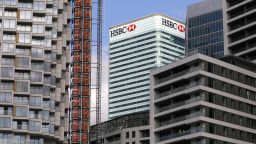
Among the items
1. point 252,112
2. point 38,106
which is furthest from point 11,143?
point 252,112

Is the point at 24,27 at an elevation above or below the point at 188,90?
above

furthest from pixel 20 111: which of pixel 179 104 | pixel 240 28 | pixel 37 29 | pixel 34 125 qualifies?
pixel 240 28

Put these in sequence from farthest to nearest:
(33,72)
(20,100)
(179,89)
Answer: (33,72), (20,100), (179,89)

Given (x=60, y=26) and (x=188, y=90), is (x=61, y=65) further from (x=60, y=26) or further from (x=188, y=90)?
(x=188, y=90)

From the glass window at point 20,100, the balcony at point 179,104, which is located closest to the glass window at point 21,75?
the glass window at point 20,100

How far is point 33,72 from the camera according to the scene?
16388 centimetres

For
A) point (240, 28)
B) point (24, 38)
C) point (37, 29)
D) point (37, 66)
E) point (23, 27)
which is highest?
point (240, 28)

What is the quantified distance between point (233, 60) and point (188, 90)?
682 inches

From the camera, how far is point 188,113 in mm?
149625

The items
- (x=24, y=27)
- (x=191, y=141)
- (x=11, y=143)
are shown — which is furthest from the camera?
(x=24, y=27)

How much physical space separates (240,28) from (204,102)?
45.6 m

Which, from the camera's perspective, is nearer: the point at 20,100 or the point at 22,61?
the point at 20,100

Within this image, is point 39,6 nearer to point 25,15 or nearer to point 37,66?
point 25,15

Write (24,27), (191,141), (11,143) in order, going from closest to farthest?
(191,141), (11,143), (24,27)
